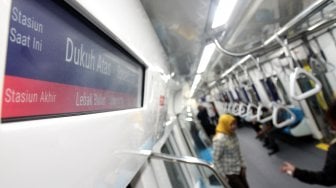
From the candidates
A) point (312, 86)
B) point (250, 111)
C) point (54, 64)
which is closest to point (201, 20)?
point (54, 64)

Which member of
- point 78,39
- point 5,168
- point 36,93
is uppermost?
point 78,39

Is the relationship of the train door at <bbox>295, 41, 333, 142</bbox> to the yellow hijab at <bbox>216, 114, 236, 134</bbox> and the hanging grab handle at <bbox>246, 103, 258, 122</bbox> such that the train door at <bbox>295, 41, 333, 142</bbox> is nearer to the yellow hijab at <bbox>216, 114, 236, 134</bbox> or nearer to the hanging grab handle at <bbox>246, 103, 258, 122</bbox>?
the hanging grab handle at <bbox>246, 103, 258, 122</bbox>

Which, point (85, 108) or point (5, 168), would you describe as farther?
point (85, 108)

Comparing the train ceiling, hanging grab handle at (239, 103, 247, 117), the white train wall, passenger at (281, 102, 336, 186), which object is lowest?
passenger at (281, 102, 336, 186)

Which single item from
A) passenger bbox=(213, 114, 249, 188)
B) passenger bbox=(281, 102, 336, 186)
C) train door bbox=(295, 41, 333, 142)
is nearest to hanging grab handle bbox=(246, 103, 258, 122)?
train door bbox=(295, 41, 333, 142)

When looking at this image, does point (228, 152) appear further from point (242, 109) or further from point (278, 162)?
point (242, 109)

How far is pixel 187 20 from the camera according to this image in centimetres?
209

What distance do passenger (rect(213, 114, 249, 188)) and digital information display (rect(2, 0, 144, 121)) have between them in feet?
8.73

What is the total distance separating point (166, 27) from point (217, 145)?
1.70 metres

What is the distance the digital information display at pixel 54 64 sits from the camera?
1.18 feet

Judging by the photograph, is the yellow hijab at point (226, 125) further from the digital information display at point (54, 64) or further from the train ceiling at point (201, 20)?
the digital information display at point (54, 64)

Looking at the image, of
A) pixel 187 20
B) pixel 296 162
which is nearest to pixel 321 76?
pixel 296 162

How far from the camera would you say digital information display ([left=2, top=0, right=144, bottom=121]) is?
0.36 metres

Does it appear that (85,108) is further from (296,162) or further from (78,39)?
(296,162)
